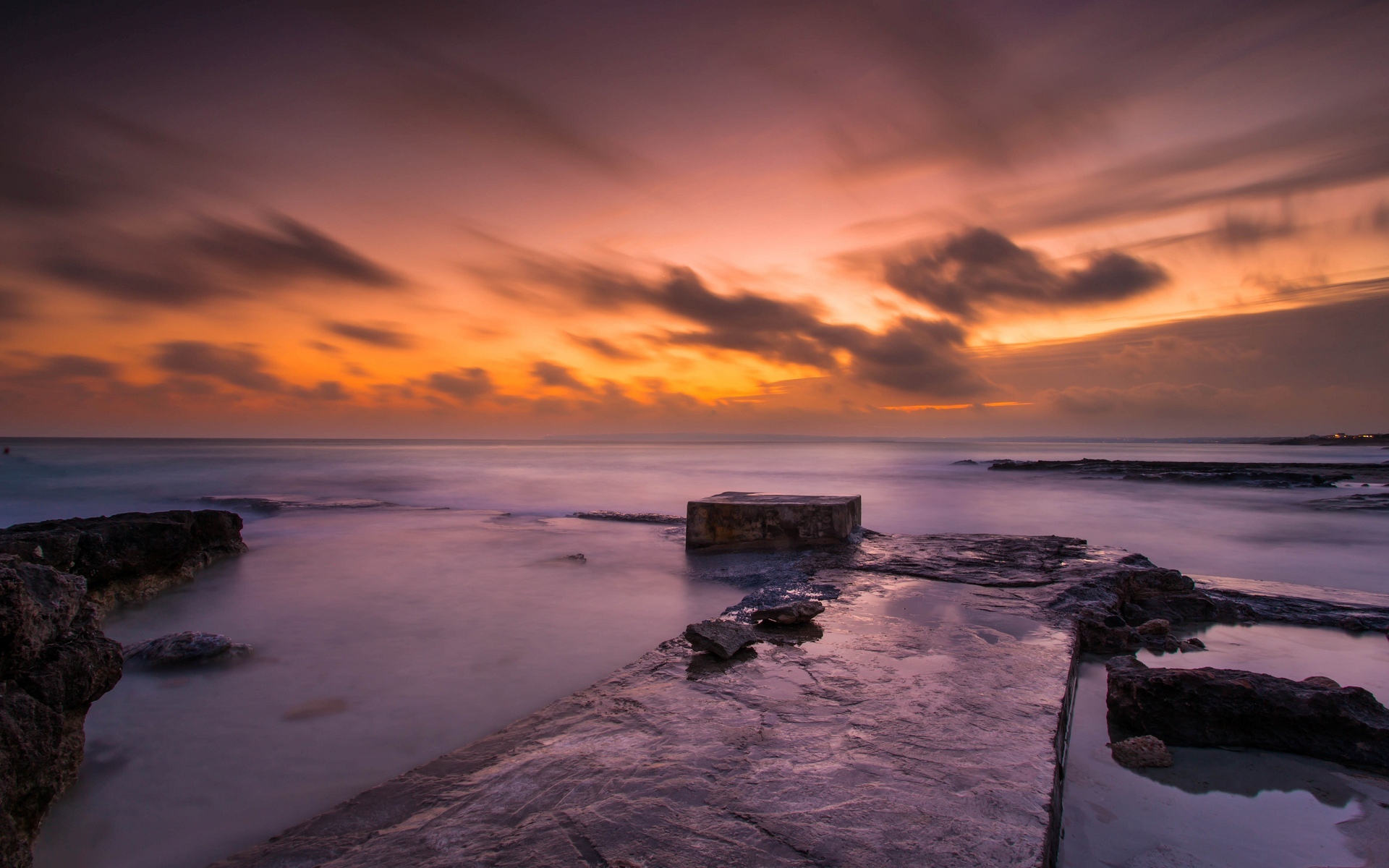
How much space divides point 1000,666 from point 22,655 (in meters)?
3.90

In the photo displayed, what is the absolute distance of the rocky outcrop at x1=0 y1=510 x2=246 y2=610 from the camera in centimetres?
524

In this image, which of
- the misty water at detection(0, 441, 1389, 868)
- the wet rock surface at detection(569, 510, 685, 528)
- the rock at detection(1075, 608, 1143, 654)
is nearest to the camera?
the misty water at detection(0, 441, 1389, 868)

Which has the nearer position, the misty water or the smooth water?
the smooth water

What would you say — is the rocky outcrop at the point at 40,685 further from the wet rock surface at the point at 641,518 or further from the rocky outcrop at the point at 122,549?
the wet rock surface at the point at 641,518

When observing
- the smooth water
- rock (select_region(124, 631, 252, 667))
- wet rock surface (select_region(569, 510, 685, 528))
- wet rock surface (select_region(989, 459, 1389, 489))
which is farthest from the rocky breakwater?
wet rock surface (select_region(989, 459, 1389, 489))

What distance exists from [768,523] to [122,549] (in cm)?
619

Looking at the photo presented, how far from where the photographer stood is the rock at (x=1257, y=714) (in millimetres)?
2627

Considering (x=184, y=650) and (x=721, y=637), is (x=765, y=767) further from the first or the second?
(x=184, y=650)

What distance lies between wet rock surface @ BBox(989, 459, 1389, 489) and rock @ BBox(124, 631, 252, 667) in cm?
2758

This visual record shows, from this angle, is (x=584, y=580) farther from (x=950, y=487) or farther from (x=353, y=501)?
(x=950, y=487)

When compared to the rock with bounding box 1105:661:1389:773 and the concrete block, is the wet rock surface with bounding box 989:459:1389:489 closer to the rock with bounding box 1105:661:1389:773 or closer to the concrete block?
the concrete block

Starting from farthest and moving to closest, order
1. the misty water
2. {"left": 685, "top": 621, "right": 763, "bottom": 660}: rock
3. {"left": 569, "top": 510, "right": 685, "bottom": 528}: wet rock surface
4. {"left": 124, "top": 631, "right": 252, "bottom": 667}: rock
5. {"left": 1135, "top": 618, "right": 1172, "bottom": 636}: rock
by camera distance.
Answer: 1. {"left": 569, "top": 510, "right": 685, "bottom": 528}: wet rock surface
2. {"left": 1135, "top": 618, "right": 1172, "bottom": 636}: rock
3. {"left": 124, "top": 631, "right": 252, "bottom": 667}: rock
4. {"left": 685, "top": 621, "right": 763, "bottom": 660}: rock
5. the misty water

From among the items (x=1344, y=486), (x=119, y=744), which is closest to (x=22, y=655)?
(x=119, y=744)

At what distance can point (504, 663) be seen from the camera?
13.3 feet
